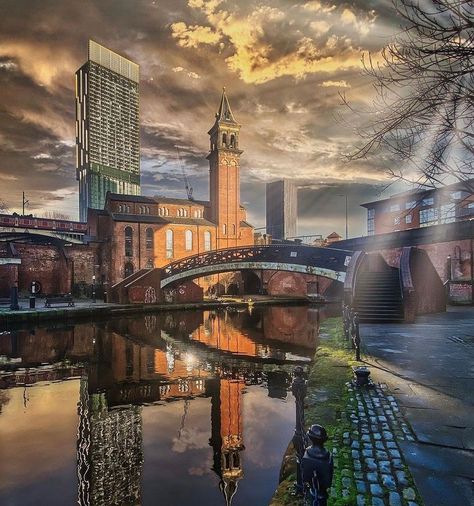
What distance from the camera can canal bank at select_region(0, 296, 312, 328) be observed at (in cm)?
2105

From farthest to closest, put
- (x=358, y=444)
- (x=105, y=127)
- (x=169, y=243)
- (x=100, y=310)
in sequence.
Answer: (x=105, y=127)
(x=169, y=243)
(x=100, y=310)
(x=358, y=444)

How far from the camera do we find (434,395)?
572 cm

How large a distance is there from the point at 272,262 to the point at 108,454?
18849 mm

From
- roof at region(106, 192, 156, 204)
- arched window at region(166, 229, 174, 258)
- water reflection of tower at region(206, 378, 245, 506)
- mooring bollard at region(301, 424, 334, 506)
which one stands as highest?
roof at region(106, 192, 156, 204)

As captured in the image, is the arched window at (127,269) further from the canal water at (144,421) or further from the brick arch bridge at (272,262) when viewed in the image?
the canal water at (144,421)

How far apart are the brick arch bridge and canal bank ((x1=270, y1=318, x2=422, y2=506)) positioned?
44.1 ft

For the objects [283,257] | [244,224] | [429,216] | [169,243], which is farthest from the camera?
[244,224]

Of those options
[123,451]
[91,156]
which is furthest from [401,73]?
[91,156]

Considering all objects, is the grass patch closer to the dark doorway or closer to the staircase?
the staircase

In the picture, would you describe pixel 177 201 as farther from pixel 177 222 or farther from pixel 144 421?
pixel 144 421

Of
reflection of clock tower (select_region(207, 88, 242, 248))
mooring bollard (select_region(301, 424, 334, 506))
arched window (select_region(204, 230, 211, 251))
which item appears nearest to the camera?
mooring bollard (select_region(301, 424, 334, 506))

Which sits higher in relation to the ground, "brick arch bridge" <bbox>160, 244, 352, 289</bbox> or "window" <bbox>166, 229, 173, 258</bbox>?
"window" <bbox>166, 229, 173, 258</bbox>

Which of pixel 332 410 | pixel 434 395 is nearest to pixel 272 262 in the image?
pixel 434 395

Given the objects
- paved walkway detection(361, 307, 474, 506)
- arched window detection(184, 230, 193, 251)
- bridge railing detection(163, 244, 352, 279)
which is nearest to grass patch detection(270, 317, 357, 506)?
paved walkway detection(361, 307, 474, 506)
